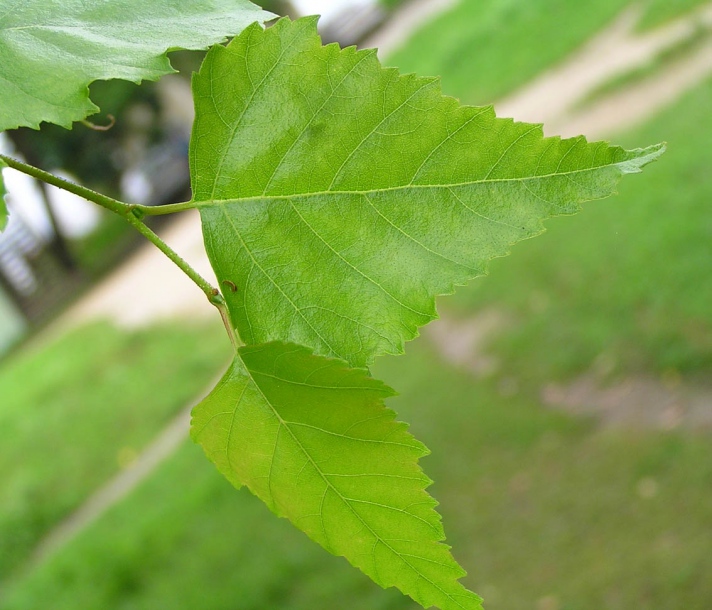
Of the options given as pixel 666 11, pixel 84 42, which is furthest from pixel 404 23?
pixel 84 42

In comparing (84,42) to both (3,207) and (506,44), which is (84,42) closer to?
(3,207)

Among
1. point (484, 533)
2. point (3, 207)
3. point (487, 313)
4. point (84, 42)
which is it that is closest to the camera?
point (3, 207)

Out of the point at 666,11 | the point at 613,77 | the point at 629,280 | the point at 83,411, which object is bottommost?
the point at 83,411

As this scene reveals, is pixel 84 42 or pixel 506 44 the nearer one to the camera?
pixel 84 42

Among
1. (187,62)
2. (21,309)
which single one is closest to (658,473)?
(187,62)

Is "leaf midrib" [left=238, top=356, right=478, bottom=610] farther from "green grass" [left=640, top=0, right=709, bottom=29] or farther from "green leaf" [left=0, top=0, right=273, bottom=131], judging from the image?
"green grass" [left=640, top=0, right=709, bottom=29]

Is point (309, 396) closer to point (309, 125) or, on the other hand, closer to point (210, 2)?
point (309, 125)

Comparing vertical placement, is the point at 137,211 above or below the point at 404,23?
below
